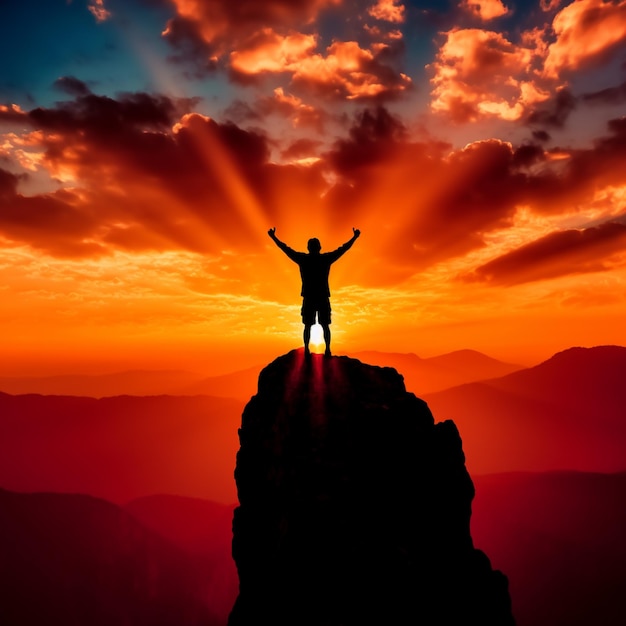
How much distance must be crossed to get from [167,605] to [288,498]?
77.8 metres

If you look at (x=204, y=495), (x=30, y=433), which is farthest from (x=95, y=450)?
(x=204, y=495)

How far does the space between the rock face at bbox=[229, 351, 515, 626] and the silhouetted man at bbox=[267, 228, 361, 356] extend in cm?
184

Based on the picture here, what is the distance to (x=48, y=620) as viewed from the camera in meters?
63.8

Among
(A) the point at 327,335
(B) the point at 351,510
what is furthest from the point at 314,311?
(B) the point at 351,510

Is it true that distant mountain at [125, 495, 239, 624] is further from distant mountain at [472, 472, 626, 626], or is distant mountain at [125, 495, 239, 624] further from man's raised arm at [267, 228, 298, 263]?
man's raised arm at [267, 228, 298, 263]

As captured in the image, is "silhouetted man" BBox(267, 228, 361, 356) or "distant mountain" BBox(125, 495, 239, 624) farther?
"distant mountain" BBox(125, 495, 239, 624)

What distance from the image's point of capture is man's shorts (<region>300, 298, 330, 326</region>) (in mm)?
15008

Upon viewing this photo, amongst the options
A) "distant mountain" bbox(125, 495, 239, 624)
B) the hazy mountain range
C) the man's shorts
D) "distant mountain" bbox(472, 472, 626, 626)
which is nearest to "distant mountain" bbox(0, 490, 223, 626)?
the hazy mountain range

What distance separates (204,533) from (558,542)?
238 feet

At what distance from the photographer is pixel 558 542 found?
65250 mm

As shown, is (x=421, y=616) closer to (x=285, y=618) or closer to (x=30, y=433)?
(x=285, y=618)

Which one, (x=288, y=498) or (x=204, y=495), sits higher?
(x=288, y=498)

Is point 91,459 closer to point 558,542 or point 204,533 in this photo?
point 204,533

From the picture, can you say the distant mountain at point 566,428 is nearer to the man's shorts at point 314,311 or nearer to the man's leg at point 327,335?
the man's leg at point 327,335
